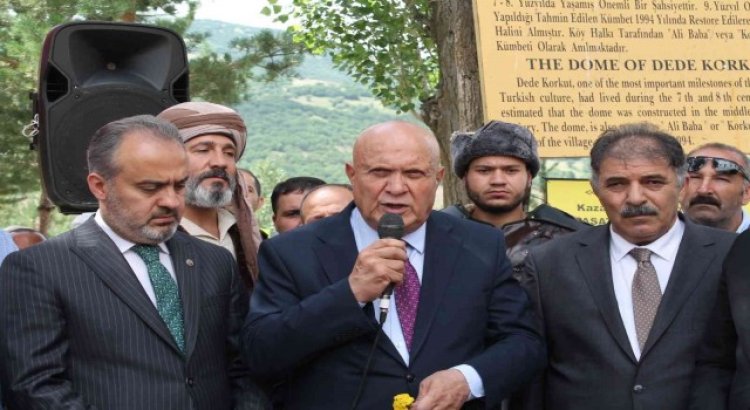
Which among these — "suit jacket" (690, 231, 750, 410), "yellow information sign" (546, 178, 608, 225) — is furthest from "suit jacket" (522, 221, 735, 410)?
"yellow information sign" (546, 178, 608, 225)

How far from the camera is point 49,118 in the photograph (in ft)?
19.2

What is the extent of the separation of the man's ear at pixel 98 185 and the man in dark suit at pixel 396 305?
614 millimetres

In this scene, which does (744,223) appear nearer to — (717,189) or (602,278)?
(717,189)

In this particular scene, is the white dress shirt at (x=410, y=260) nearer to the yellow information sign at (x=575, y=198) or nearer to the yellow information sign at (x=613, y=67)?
the yellow information sign at (x=613, y=67)

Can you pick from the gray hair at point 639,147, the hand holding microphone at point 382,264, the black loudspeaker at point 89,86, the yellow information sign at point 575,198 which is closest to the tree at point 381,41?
the yellow information sign at point 575,198

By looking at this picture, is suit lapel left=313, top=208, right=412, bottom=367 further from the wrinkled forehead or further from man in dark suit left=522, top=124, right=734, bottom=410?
the wrinkled forehead

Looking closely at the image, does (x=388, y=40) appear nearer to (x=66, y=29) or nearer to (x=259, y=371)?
(x=66, y=29)

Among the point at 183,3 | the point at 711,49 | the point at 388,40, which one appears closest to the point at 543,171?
the point at 711,49

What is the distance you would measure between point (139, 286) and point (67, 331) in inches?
11.4

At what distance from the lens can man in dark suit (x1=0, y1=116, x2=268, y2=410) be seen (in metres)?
3.96

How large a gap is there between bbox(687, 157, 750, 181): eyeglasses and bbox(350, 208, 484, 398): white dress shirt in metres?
2.84

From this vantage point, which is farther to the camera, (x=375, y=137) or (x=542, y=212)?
(x=542, y=212)

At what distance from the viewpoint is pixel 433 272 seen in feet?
14.1

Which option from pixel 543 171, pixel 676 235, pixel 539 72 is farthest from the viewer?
pixel 543 171
